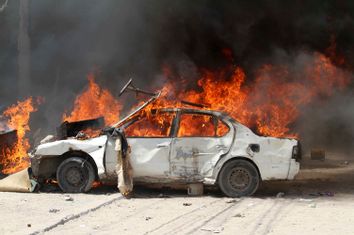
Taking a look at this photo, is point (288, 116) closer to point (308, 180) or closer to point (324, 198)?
point (308, 180)

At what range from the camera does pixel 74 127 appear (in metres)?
9.65

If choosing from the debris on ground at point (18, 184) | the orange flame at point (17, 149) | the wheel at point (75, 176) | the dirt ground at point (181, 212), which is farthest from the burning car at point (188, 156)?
the orange flame at point (17, 149)

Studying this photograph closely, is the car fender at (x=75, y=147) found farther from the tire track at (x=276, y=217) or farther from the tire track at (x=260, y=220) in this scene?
the tire track at (x=276, y=217)

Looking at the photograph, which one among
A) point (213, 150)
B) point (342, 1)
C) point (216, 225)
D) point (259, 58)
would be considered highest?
point (342, 1)

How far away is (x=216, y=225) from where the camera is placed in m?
6.91

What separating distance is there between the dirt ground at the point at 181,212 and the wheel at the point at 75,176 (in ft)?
0.53

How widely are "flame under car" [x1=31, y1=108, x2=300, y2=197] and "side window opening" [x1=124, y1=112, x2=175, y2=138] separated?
2 cm

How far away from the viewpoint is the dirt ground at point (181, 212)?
6.71m

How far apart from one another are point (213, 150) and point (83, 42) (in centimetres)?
946

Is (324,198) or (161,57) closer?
(324,198)

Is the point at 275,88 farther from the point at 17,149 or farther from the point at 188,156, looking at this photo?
the point at 17,149

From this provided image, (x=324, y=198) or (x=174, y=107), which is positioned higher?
(x=174, y=107)

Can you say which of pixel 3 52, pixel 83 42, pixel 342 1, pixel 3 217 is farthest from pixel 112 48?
pixel 3 217

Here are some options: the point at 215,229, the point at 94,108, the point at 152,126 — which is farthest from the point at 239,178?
the point at 94,108
